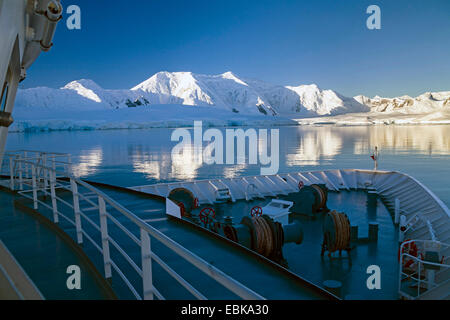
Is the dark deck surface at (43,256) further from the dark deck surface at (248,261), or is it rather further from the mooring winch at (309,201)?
the mooring winch at (309,201)

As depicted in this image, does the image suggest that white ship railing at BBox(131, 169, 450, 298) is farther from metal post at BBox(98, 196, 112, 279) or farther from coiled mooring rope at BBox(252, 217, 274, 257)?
metal post at BBox(98, 196, 112, 279)

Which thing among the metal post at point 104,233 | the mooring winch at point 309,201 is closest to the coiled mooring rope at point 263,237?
the metal post at point 104,233

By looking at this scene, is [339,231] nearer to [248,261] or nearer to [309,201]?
[309,201]

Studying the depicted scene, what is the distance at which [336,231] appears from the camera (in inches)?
342

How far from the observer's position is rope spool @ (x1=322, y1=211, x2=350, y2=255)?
28.5 feet

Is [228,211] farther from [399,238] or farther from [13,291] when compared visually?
[13,291]

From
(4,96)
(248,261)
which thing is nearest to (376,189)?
(248,261)

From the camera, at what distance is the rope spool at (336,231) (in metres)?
8.69

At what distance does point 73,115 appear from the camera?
137500 mm

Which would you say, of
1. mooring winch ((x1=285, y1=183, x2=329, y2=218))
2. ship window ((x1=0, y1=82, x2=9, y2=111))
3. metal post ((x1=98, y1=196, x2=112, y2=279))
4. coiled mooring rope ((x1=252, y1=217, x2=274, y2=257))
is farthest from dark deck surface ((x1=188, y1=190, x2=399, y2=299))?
ship window ((x1=0, y1=82, x2=9, y2=111))
